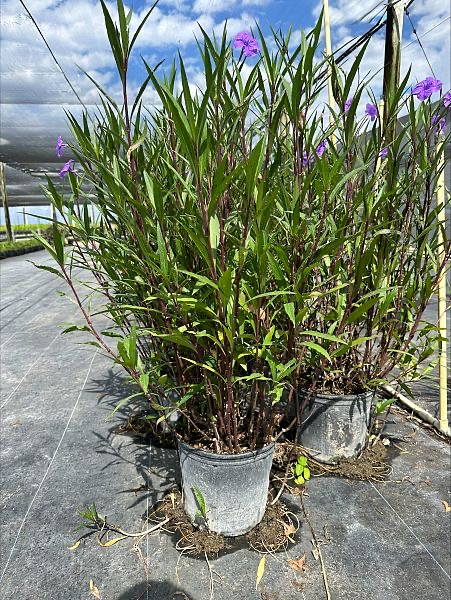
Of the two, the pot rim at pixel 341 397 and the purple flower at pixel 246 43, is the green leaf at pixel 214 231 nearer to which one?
the purple flower at pixel 246 43

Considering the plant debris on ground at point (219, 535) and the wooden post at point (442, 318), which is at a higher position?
the wooden post at point (442, 318)

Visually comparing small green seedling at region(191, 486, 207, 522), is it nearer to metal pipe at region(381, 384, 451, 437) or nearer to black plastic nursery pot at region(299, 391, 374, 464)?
black plastic nursery pot at region(299, 391, 374, 464)

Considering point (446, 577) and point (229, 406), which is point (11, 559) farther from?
point (446, 577)

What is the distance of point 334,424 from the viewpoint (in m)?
1.62

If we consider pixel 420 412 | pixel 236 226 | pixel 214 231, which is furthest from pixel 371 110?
pixel 420 412

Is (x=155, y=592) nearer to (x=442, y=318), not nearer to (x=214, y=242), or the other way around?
(x=214, y=242)

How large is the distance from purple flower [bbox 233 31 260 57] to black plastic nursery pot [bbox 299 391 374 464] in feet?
3.54

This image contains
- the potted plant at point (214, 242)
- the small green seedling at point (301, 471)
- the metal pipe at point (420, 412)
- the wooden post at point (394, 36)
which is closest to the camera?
the potted plant at point (214, 242)

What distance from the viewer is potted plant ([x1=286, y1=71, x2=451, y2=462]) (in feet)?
4.52

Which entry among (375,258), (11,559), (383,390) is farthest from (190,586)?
(383,390)

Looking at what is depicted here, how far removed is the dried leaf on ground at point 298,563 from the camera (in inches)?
47.0

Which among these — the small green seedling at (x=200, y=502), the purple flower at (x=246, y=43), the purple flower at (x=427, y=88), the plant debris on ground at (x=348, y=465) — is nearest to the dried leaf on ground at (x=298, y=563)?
the small green seedling at (x=200, y=502)

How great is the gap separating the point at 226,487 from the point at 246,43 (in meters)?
1.15

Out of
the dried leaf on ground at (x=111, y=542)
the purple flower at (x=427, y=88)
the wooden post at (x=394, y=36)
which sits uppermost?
the wooden post at (x=394, y=36)
